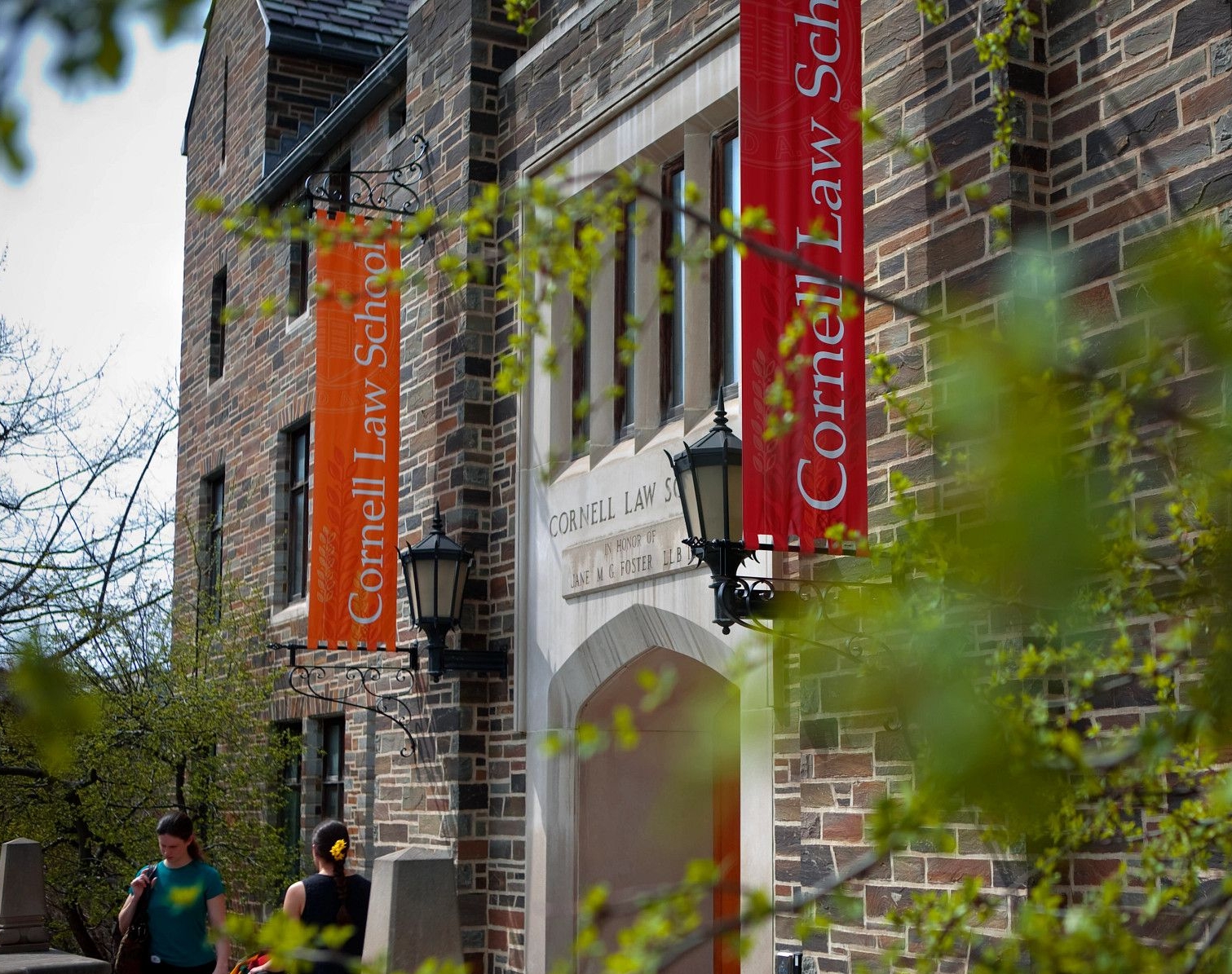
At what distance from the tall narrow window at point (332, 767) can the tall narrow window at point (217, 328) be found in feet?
16.1

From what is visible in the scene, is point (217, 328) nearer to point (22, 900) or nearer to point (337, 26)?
point (337, 26)

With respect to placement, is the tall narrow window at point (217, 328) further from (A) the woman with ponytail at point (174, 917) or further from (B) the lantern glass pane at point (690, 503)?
(B) the lantern glass pane at point (690, 503)

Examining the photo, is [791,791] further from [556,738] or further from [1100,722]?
[556,738]

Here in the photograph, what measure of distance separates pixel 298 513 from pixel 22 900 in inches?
159

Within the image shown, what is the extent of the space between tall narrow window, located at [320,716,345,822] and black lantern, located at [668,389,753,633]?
6408mm

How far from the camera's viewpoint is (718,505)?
653 centimetres

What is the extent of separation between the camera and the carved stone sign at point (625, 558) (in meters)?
8.06

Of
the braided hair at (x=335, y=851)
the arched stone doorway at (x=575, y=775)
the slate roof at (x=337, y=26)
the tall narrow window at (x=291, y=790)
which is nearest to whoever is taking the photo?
the braided hair at (x=335, y=851)

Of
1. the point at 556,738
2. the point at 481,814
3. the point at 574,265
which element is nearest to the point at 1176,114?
the point at 574,265

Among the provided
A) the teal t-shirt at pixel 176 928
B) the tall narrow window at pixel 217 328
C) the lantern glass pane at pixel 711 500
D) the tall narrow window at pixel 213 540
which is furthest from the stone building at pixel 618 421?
the tall narrow window at pixel 217 328

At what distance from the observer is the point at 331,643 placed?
10.5m

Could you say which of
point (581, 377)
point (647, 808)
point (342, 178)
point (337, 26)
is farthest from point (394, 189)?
point (337, 26)

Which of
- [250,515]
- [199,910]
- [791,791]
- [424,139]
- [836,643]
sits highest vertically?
[424,139]

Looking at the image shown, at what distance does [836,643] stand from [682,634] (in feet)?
5.40
